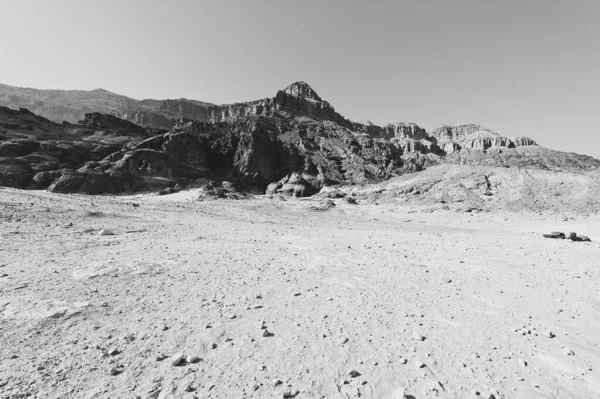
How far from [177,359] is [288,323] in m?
2.36

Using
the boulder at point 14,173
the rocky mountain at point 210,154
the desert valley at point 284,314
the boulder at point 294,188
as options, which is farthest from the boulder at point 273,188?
the desert valley at point 284,314

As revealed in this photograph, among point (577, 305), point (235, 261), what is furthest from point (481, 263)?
point (235, 261)

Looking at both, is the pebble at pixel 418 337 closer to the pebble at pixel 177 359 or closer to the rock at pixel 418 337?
the rock at pixel 418 337

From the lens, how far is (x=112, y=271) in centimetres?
854

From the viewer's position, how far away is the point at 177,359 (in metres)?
4.45

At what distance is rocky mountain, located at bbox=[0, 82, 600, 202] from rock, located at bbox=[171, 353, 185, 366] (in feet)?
212

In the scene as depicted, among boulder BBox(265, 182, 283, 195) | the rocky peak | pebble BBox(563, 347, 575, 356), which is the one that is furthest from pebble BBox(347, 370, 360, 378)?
the rocky peak

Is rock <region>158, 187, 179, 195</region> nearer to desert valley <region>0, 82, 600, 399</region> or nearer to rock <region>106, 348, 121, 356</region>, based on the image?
desert valley <region>0, 82, 600, 399</region>

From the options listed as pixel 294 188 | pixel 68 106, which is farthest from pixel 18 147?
pixel 68 106

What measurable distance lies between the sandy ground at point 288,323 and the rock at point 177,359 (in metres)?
0.07

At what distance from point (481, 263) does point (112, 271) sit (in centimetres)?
1385

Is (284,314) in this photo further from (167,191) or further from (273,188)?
(273,188)

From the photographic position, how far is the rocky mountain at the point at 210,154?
5816cm

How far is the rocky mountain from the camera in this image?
58156 mm
